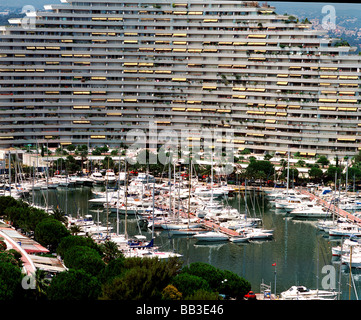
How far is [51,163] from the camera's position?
37281mm

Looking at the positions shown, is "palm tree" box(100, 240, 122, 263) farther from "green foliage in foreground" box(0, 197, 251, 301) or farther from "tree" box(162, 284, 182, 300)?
"tree" box(162, 284, 182, 300)

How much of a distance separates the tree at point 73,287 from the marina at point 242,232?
7.32 meters

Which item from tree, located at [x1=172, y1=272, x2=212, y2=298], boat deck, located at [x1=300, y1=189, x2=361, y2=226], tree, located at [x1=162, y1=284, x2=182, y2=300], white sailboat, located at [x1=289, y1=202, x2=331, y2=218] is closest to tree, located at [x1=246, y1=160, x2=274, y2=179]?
boat deck, located at [x1=300, y1=189, x2=361, y2=226]

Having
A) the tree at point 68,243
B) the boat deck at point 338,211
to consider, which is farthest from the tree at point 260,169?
the tree at point 68,243

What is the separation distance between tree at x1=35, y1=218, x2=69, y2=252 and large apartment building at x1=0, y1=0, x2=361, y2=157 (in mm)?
23378

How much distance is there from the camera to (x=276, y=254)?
850 inches

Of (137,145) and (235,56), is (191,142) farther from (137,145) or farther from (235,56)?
(235,56)

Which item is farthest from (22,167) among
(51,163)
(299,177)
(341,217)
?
(341,217)

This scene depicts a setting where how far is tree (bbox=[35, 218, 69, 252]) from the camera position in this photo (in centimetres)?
1794

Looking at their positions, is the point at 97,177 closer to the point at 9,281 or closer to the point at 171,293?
the point at 9,281

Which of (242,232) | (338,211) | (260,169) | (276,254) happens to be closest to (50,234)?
(276,254)

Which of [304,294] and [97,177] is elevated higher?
[97,177]

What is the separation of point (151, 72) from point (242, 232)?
21.1 m

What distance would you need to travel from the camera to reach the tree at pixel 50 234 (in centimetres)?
1794
